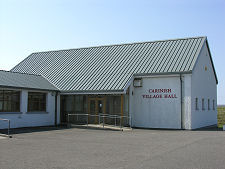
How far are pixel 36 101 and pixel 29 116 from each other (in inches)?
59.7

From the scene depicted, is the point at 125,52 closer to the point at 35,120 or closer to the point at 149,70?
the point at 149,70

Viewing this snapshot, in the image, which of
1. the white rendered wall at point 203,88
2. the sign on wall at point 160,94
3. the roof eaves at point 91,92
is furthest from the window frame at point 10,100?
the white rendered wall at point 203,88

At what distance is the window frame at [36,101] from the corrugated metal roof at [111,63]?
1731mm

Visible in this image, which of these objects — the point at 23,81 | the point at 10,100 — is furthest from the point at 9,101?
the point at 23,81

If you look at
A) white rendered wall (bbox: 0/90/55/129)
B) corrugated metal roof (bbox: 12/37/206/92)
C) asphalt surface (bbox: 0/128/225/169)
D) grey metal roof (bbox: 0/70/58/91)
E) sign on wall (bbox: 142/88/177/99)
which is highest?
corrugated metal roof (bbox: 12/37/206/92)

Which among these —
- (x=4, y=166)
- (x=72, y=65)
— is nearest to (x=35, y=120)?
(x=72, y=65)

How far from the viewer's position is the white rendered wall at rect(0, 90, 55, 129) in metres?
21.4

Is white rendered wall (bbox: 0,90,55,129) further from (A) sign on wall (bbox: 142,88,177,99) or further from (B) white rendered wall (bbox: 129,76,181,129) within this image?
(A) sign on wall (bbox: 142,88,177,99)

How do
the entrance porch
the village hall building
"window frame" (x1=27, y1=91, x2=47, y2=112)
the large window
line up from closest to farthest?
the large window
the village hall building
"window frame" (x1=27, y1=91, x2=47, y2=112)
the entrance porch

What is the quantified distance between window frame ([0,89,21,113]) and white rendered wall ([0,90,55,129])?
0.90 ft

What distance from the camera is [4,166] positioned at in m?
8.70

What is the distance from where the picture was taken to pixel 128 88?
78.9 feet

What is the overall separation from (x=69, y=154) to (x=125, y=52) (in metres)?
18.5

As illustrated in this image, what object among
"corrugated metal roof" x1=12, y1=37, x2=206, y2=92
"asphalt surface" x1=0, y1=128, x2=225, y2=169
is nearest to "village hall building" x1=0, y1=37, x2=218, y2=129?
"corrugated metal roof" x1=12, y1=37, x2=206, y2=92
